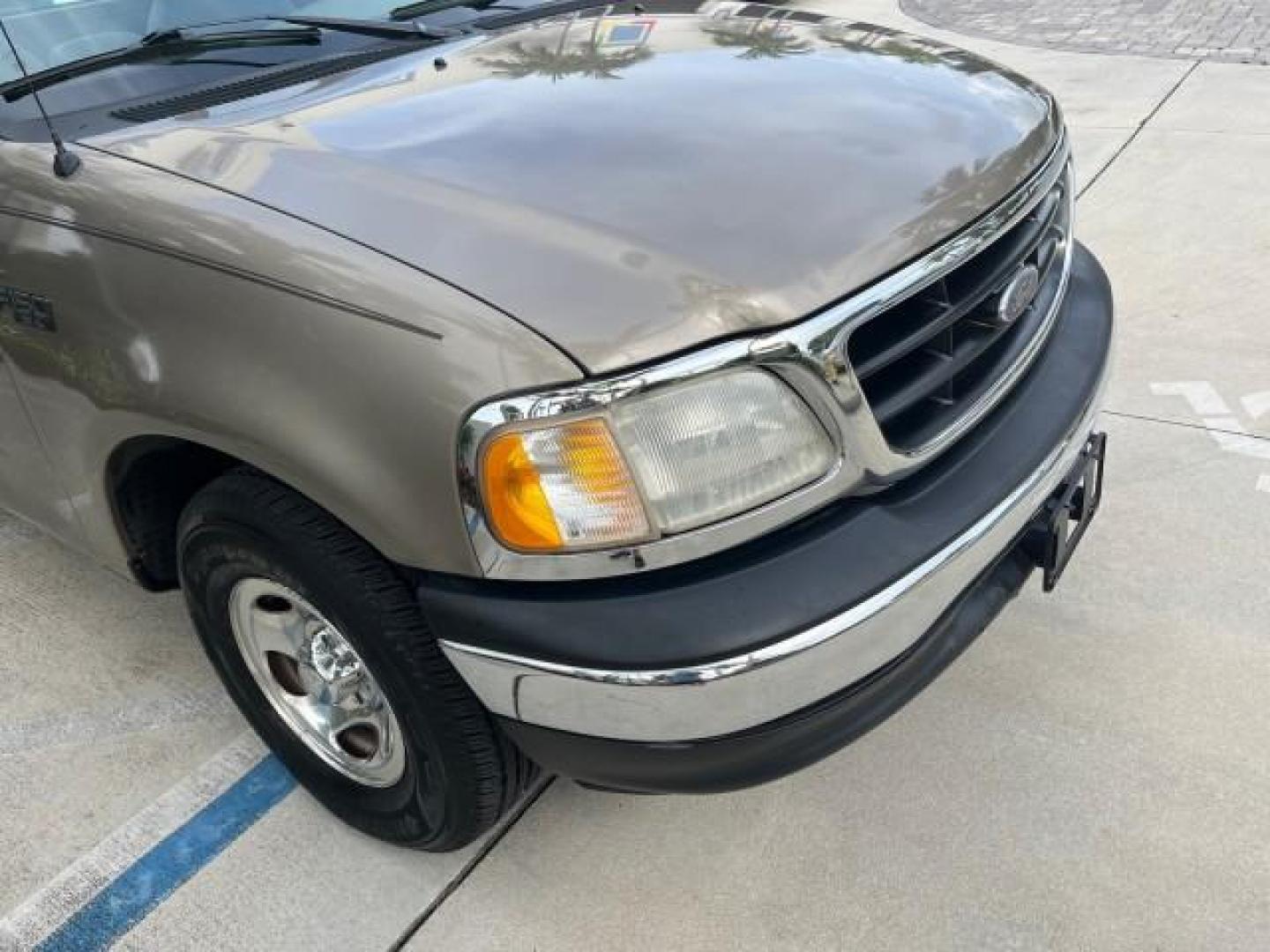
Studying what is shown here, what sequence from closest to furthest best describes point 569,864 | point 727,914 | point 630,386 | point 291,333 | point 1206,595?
point 630,386 < point 291,333 < point 727,914 < point 569,864 < point 1206,595

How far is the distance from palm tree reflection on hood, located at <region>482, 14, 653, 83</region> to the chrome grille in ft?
2.84

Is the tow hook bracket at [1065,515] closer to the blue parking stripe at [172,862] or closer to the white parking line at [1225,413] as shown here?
the white parking line at [1225,413]

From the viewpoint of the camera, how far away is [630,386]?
1509 mm

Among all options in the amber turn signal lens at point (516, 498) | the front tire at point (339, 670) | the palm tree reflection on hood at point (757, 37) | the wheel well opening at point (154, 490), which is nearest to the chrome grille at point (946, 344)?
the amber turn signal lens at point (516, 498)

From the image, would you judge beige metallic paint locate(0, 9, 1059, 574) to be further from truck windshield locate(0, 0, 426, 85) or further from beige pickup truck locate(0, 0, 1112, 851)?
truck windshield locate(0, 0, 426, 85)

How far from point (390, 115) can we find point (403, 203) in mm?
411

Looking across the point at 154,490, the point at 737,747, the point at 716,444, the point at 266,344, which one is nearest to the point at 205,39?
the point at 154,490

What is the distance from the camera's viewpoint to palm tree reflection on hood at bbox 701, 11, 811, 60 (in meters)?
2.45

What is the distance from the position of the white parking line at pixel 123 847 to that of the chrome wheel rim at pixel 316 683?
0.93ft

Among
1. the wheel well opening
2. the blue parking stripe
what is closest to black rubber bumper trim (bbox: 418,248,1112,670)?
the wheel well opening

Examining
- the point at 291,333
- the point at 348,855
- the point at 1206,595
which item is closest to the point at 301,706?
the point at 348,855

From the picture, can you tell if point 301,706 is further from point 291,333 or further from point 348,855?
point 291,333

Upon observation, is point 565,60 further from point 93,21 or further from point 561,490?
point 561,490

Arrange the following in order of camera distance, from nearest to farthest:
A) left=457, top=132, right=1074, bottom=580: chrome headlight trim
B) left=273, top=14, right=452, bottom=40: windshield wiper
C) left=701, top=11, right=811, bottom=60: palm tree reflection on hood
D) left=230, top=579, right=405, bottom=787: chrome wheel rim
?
left=457, top=132, right=1074, bottom=580: chrome headlight trim, left=230, top=579, right=405, bottom=787: chrome wheel rim, left=701, top=11, right=811, bottom=60: palm tree reflection on hood, left=273, top=14, right=452, bottom=40: windshield wiper
